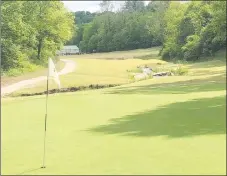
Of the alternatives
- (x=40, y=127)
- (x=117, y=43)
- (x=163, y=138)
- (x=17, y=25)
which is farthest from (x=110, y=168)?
(x=117, y=43)

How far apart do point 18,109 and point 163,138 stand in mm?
8050

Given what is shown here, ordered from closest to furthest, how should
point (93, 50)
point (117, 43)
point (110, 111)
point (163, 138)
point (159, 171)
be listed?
point (159, 171), point (163, 138), point (110, 111), point (117, 43), point (93, 50)

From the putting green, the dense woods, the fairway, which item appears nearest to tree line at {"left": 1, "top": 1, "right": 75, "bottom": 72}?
the dense woods

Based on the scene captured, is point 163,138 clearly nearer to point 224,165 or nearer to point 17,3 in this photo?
point 224,165

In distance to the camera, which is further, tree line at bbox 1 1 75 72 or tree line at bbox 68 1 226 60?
tree line at bbox 68 1 226 60

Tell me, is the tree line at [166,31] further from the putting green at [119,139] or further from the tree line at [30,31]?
the putting green at [119,139]

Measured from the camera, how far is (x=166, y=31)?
280 ft

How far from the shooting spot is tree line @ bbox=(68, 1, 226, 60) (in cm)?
5825

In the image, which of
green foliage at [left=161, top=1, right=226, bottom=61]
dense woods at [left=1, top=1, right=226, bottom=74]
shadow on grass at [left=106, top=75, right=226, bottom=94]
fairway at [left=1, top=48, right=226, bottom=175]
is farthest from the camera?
green foliage at [left=161, top=1, right=226, bottom=61]

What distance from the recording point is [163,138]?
31.4ft

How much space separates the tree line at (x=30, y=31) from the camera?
149ft

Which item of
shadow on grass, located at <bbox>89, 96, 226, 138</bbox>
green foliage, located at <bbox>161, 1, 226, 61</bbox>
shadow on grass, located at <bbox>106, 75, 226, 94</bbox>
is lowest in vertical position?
shadow on grass, located at <bbox>106, 75, 226, 94</bbox>

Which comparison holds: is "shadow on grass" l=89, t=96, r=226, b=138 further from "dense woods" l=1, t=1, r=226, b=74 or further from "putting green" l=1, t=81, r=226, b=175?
"dense woods" l=1, t=1, r=226, b=74

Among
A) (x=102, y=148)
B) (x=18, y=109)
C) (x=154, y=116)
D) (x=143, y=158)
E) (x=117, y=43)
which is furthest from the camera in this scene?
(x=117, y=43)
